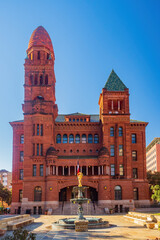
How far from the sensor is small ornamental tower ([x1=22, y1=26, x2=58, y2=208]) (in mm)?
60969

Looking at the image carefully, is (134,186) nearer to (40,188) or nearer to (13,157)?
(40,188)

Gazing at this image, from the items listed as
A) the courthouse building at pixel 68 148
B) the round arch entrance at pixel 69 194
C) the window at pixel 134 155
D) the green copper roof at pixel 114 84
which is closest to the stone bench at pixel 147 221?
the courthouse building at pixel 68 148

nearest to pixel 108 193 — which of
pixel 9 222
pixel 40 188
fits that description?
pixel 40 188

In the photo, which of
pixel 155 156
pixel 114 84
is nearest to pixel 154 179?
pixel 114 84

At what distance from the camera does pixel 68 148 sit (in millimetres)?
68438

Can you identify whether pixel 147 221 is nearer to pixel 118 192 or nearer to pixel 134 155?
pixel 118 192

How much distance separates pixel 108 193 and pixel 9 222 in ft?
102

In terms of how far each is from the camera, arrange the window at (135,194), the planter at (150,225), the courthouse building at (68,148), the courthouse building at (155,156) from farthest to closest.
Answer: the courthouse building at (155,156) → the window at (135,194) → the courthouse building at (68,148) → the planter at (150,225)

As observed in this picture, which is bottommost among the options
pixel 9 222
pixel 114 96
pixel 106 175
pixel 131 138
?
pixel 9 222

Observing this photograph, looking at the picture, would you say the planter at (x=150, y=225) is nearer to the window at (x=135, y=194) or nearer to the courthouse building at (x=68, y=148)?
the courthouse building at (x=68, y=148)

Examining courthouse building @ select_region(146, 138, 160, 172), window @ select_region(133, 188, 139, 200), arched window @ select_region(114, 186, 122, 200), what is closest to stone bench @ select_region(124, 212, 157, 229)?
arched window @ select_region(114, 186, 122, 200)

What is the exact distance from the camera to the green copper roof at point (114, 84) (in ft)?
224

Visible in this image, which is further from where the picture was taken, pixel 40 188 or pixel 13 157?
pixel 13 157

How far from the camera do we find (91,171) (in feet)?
220
